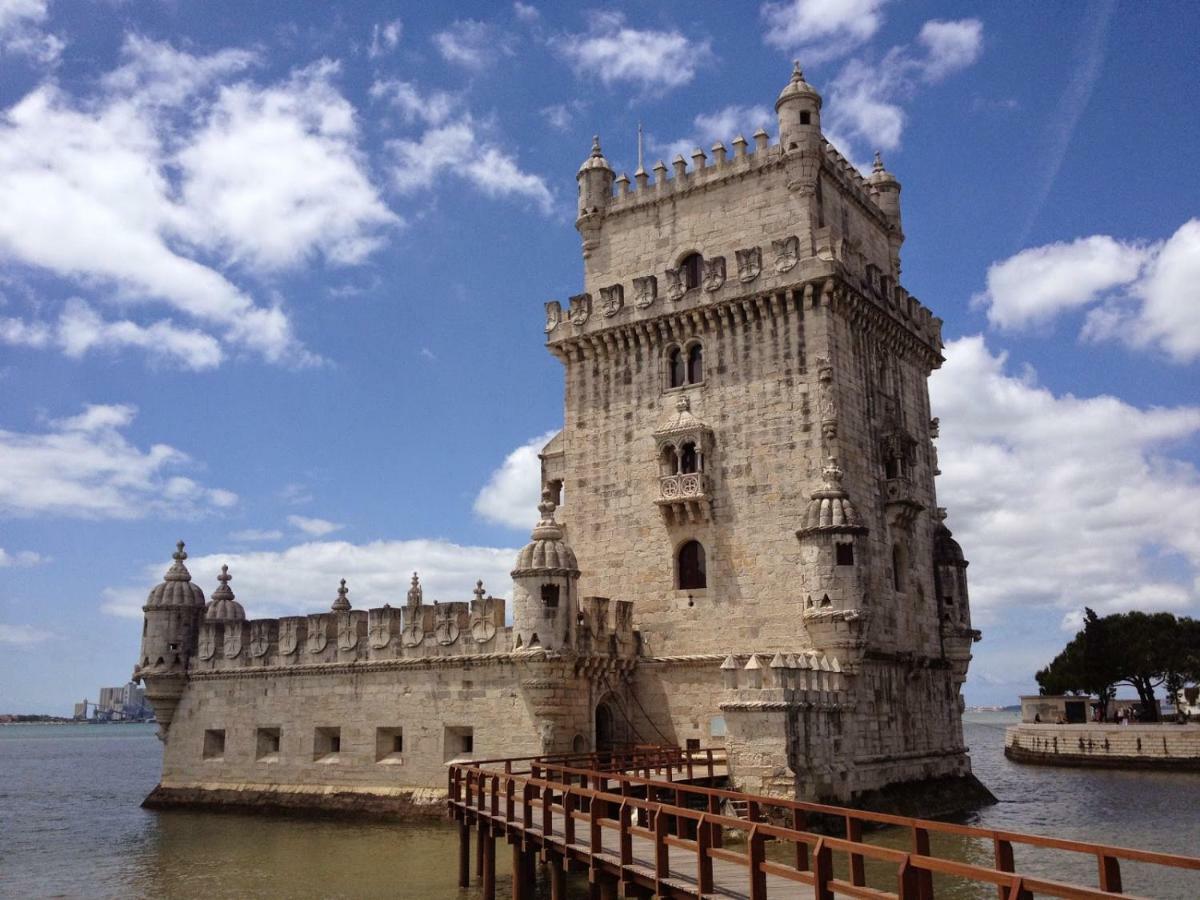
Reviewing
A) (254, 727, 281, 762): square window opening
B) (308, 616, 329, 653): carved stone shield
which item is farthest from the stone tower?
(254, 727, 281, 762): square window opening

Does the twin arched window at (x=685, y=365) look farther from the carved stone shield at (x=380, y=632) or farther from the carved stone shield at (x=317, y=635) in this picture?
the carved stone shield at (x=317, y=635)

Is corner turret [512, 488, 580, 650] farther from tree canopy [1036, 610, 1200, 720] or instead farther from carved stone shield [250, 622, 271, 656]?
Answer: tree canopy [1036, 610, 1200, 720]

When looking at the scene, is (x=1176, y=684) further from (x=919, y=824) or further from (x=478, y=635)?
(x=919, y=824)

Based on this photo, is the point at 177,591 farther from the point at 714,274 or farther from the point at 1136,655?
the point at 1136,655

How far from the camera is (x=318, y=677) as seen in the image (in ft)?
108

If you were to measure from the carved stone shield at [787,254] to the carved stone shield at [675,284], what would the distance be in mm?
3159

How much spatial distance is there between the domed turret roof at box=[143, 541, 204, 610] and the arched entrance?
15.6 m

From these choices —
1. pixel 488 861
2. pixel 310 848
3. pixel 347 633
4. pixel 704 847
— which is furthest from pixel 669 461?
pixel 704 847

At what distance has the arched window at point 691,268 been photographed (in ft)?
110

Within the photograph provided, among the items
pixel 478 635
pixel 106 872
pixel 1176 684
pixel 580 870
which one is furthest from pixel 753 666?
pixel 1176 684

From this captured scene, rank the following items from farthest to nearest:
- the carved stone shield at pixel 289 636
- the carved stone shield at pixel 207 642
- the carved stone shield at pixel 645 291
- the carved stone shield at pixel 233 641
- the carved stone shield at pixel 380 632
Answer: the carved stone shield at pixel 207 642 → the carved stone shield at pixel 233 641 → the carved stone shield at pixel 289 636 → the carved stone shield at pixel 645 291 → the carved stone shield at pixel 380 632

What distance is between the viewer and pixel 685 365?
32.5m

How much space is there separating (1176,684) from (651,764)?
60015 millimetres

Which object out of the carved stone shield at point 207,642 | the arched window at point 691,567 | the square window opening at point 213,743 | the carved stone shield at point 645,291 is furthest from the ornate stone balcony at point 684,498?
the square window opening at point 213,743
